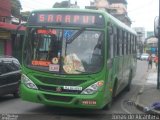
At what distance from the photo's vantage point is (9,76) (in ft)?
49.6

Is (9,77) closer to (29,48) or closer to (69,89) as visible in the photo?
(29,48)

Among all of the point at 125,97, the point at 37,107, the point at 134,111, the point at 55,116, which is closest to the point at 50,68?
the point at 55,116

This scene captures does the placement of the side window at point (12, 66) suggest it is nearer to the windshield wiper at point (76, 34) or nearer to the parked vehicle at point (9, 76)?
the parked vehicle at point (9, 76)

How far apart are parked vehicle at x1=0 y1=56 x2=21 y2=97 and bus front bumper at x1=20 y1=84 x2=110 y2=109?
10.7ft

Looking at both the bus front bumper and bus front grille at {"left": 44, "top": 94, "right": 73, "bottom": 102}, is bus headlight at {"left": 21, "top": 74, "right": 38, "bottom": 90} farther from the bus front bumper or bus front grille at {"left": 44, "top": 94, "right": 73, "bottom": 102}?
bus front grille at {"left": 44, "top": 94, "right": 73, "bottom": 102}

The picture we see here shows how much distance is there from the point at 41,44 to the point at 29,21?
2.46ft

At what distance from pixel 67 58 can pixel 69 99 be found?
1.05 m

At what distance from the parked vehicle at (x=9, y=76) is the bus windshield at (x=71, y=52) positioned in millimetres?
3105

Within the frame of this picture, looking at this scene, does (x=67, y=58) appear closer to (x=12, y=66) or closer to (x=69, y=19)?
(x=69, y=19)

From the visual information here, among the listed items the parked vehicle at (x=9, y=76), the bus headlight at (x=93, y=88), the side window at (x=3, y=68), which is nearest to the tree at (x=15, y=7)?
the parked vehicle at (x=9, y=76)

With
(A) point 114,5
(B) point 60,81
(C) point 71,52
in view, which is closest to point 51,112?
(B) point 60,81

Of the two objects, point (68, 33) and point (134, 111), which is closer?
point (68, 33)

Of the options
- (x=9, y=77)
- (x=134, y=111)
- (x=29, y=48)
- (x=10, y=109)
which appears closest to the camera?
(x=29, y=48)

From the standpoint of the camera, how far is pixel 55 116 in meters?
11.8
